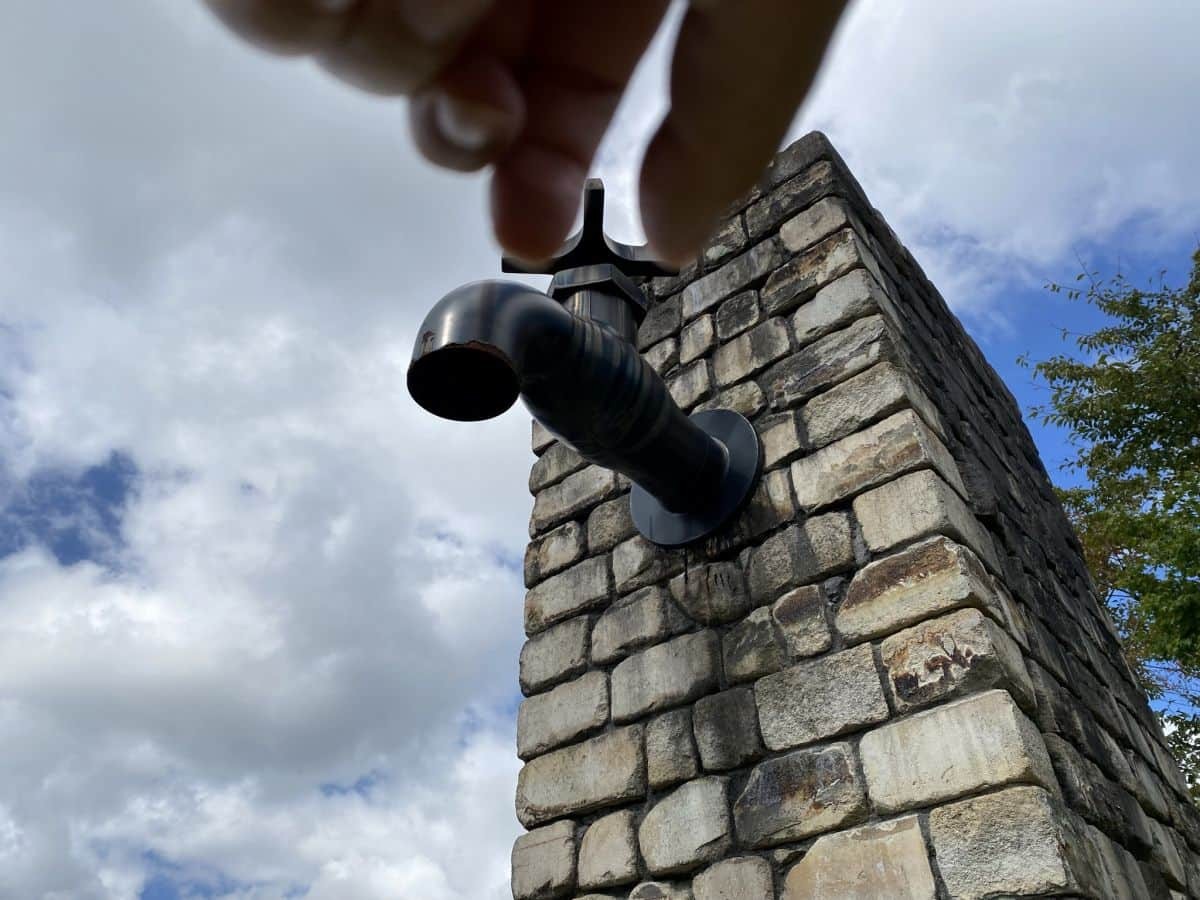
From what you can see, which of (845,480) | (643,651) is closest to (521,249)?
(845,480)

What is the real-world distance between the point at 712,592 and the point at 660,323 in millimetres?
1169

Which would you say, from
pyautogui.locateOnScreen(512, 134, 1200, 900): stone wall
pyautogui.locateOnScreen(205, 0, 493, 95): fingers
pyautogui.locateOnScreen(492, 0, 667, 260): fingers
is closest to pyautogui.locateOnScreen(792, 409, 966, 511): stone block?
pyautogui.locateOnScreen(512, 134, 1200, 900): stone wall

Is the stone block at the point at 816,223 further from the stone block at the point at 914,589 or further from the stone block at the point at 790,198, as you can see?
the stone block at the point at 914,589

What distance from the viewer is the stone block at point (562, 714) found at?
2.47m

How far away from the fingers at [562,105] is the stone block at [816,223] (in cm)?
234

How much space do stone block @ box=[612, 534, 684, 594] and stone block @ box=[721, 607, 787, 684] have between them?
0.32 metres

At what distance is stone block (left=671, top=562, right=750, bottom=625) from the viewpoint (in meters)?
2.33

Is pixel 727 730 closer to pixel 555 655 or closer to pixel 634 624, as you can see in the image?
pixel 634 624

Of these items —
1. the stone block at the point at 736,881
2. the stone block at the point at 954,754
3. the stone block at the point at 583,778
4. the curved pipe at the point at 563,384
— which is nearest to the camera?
the stone block at the point at 954,754

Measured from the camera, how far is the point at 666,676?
2350 millimetres

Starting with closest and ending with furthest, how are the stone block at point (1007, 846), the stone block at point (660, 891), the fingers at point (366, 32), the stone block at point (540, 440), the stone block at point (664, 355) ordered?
1. the fingers at point (366, 32)
2. the stone block at point (1007, 846)
3. the stone block at point (660, 891)
4. the stone block at point (664, 355)
5. the stone block at point (540, 440)

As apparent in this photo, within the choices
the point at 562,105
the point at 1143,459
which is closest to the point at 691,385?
the point at 562,105

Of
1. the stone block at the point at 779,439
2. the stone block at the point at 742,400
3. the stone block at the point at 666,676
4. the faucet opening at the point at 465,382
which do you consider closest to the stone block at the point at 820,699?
the stone block at the point at 666,676

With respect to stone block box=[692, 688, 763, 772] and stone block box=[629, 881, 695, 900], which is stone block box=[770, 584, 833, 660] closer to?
stone block box=[692, 688, 763, 772]
